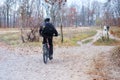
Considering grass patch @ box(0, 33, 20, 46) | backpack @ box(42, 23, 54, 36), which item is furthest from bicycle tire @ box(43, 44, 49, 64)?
grass patch @ box(0, 33, 20, 46)

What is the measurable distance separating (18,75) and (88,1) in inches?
4668

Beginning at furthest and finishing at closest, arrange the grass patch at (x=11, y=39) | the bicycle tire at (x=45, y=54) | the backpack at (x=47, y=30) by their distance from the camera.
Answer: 1. the grass patch at (x=11, y=39)
2. the backpack at (x=47, y=30)
3. the bicycle tire at (x=45, y=54)

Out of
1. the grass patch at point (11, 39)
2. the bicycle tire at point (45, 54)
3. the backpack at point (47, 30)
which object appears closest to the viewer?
the bicycle tire at point (45, 54)

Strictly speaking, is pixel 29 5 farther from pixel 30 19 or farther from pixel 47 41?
pixel 47 41

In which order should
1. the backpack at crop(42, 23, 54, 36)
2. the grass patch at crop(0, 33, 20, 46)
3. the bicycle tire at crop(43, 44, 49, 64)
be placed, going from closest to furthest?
the bicycle tire at crop(43, 44, 49, 64)
the backpack at crop(42, 23, 54, 36)
the grass patch at crop(0, 33, 20, 46)

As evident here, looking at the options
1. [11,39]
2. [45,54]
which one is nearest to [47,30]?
[45,54]

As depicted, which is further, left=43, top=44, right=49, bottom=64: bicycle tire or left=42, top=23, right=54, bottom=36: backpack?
left=42, top=23, right=54, bottom=36: backpack

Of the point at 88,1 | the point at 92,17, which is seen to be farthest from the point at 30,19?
the point at 88,1

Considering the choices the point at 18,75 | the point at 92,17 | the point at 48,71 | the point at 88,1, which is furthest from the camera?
the point at 88,1

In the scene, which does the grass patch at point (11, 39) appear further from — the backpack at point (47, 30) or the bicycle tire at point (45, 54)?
the bicycle tire at point (45, 54)

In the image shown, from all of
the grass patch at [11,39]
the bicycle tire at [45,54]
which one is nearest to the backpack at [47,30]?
the bicycle tire at [45,54]

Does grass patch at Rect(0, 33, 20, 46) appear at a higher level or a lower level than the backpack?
lower

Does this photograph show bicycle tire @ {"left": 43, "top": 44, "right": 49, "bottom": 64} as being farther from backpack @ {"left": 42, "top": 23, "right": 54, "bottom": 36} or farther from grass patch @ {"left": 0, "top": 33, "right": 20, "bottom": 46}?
grass patch @ {"left": 0, "top": 33, "right": 20, "bottom": 46}

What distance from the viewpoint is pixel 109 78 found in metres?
9.73
